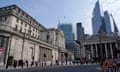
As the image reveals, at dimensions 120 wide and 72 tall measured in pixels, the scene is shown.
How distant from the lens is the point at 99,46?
339 ft

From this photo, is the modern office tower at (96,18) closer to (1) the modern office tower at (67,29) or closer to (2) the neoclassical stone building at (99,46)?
(1) the modern office tower at (67,29)

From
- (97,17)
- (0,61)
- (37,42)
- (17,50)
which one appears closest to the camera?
(0,61)

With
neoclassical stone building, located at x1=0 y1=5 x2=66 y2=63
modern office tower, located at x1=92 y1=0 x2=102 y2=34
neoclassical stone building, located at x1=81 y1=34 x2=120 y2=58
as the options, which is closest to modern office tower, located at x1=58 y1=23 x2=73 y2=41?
modern office tower, located at x1=92 y1=0 x2=102 y2=34

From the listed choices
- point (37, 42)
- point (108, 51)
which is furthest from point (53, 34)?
point (108, 51)

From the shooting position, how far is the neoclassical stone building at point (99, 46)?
96.1 meters

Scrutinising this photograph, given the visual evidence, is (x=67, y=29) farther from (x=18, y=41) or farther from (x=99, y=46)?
(x=18, y=41)

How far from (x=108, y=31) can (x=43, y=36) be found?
66.2 metres

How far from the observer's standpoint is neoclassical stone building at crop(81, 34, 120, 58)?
9606 cm

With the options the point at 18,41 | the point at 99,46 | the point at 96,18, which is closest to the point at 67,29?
the point at 96,18

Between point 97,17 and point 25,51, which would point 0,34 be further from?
point 97,17

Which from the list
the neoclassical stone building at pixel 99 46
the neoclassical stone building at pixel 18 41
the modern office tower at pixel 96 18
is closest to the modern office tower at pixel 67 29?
the modern office tower at pixel 96 18

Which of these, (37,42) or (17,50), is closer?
(17,50)

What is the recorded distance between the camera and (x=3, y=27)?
32812 millimetres

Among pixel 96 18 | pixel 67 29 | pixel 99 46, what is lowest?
pixel 99 46
